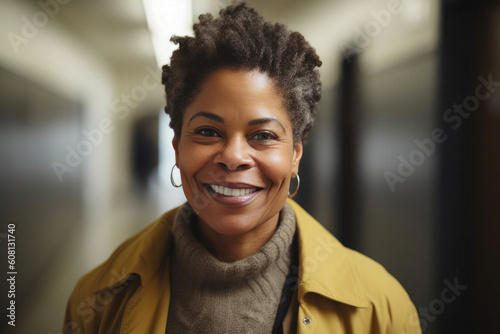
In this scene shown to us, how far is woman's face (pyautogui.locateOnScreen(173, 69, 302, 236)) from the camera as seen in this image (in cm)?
74

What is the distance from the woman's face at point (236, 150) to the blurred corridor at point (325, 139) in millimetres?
385

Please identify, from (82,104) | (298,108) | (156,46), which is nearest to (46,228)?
(82,104)

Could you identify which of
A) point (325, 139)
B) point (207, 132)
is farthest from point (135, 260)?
point (325, 139)

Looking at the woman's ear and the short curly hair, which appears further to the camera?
the woman's ear

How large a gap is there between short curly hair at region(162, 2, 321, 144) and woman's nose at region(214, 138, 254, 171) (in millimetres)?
150

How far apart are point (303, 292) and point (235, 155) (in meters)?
0.34

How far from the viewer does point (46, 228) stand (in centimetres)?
110


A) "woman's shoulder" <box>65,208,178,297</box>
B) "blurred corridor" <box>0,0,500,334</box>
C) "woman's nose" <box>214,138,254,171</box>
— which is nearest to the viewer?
"woman's nose" <box>214,138,254,171</box>

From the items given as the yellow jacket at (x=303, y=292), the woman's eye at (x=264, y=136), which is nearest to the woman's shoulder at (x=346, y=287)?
the yellow jacket at (x=303, y=292)

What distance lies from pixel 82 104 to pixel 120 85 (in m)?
0.14

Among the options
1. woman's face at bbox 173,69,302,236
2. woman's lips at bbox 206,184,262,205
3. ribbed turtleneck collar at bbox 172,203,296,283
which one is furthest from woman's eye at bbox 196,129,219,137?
ribbed turtleneck collar at bbox 172,203,296,283

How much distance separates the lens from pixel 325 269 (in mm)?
816

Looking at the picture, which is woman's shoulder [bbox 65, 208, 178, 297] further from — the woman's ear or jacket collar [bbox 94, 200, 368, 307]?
the woman's ear

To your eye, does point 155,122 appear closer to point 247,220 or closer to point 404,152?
point 247,220
